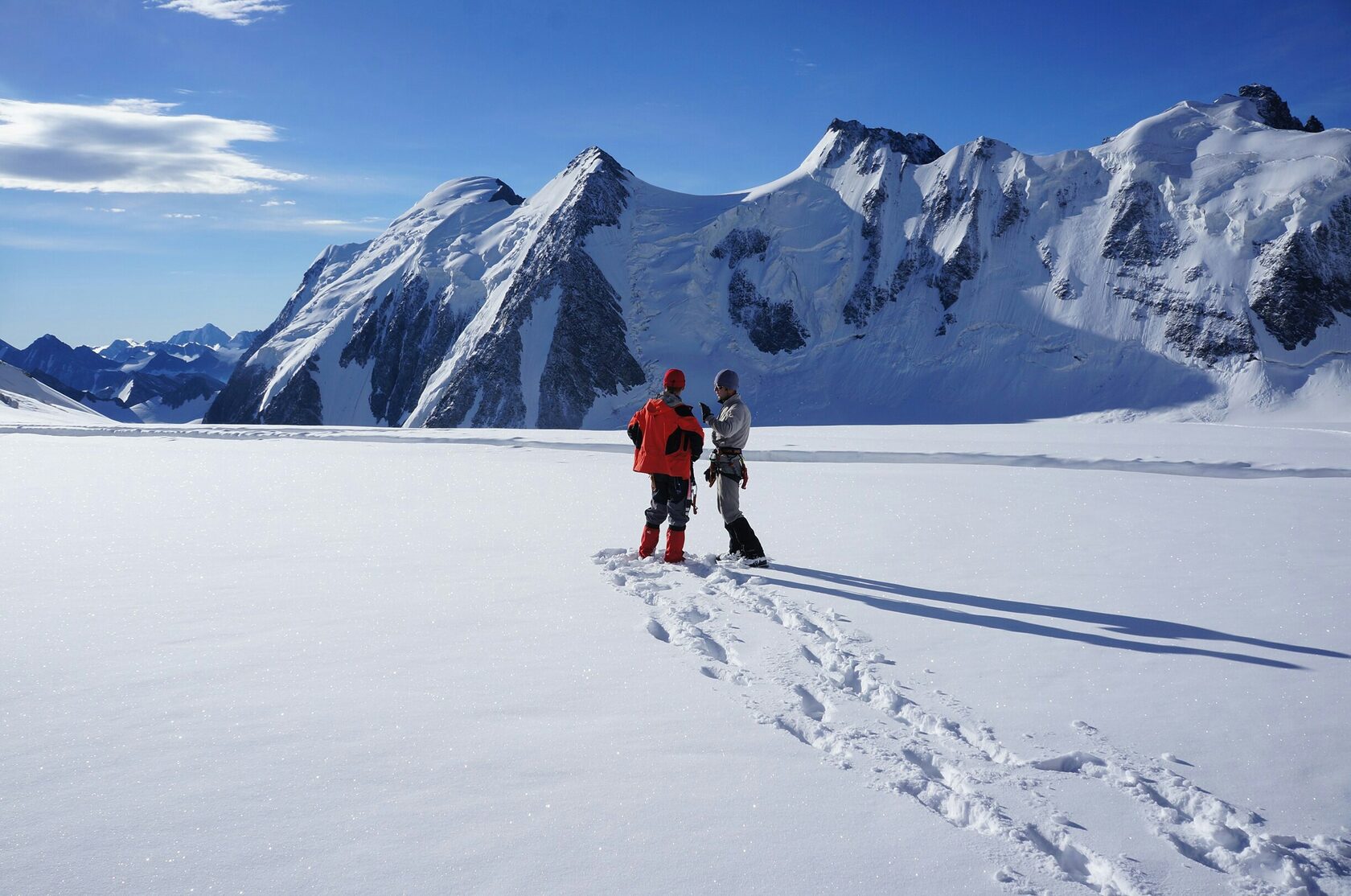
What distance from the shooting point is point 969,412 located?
68875 mm

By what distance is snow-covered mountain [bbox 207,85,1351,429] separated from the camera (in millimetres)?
67125

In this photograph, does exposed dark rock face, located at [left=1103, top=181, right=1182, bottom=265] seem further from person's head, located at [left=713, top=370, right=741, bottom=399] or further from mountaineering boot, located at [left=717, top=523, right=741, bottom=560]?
mountaineering boot, located at [left=717, top=523, right=741, bottom=560]

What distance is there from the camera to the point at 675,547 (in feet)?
30.3

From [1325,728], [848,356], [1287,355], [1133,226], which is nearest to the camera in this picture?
[1325,728]

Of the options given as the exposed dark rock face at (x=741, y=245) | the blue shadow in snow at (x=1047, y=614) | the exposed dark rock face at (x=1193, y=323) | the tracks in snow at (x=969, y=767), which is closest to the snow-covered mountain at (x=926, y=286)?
the exposed dark rock face at (x=1193, y=323)

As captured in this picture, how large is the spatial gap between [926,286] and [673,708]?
8396 centimetres

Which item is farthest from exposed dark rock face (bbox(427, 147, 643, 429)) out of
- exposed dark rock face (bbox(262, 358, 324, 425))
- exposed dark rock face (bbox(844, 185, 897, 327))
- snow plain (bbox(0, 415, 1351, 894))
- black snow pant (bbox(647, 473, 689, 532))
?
snow plain (bbox(0, 415, 1351, 894))

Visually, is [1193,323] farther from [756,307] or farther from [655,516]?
[655,516]

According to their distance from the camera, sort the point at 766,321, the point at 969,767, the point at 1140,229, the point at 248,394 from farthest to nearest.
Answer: the point at 248,394
the point at 766,321
the point at 1140,229
the point at 969,767

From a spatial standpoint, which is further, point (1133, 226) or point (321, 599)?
point (1133, 226)

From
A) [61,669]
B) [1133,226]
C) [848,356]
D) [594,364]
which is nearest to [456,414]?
[594,364]

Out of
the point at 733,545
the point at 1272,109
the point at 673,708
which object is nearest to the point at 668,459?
the point at 733,545

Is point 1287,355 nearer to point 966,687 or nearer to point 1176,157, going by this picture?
point 1176,157

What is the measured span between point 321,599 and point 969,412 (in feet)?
224
